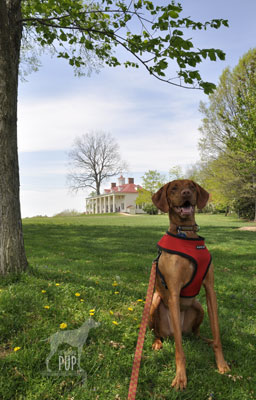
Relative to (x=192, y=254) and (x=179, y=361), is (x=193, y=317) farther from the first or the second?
(x=192, y=254)

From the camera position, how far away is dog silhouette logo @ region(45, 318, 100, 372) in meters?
2.91

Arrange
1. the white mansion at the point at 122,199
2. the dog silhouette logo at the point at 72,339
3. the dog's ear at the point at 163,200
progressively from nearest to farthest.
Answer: the dog silhouette logo at the point at 72,339, the dog's ear at the point at 163,200, the white mansion at the point at 122,199

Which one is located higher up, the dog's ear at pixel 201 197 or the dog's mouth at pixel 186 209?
the dog's ear at pixel 201 197

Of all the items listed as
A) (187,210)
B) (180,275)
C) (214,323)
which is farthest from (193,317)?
(187,210)

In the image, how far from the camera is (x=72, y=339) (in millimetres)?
3166

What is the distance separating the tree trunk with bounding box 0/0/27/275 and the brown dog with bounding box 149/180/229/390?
109 inches

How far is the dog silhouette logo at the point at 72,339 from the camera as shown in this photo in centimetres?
291

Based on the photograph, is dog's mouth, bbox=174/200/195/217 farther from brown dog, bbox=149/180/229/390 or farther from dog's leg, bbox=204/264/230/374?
dog's leg, bbox=204/264/230/374

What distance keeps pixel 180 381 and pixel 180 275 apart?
980mm

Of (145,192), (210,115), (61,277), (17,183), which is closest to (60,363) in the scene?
(61,277)

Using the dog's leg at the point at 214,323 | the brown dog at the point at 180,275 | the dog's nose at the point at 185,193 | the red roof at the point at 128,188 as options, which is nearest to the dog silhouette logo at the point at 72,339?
the brown dog at the point at 180,275

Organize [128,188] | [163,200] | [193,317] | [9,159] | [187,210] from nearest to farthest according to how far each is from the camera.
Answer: [187,210] → [163,200] → [193,317] → [9,159] → [128,188]

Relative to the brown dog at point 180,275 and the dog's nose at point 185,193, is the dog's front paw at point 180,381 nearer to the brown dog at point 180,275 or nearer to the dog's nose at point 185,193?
the brown dog at point 180,275

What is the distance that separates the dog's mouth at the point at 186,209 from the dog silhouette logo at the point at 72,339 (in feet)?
5.67
